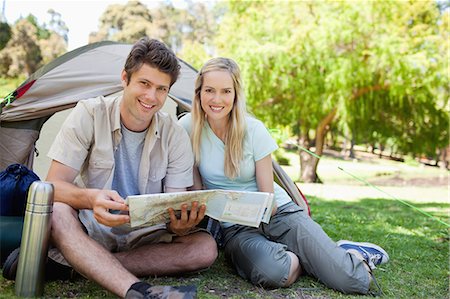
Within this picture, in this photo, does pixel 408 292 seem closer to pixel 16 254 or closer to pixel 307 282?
pixel 307 282

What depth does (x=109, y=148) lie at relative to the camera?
2283 millimetres

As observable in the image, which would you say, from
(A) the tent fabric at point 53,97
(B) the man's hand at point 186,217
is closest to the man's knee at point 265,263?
(B) the man's hand at point 186,217

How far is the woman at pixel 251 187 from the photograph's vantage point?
241 cm

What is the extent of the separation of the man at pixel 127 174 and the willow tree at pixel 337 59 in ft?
22.7

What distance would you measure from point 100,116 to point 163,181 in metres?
0.46

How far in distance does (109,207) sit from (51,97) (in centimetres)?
157

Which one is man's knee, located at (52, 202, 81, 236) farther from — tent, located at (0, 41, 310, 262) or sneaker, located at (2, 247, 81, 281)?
tent, located at (0, 41, 310, 262)

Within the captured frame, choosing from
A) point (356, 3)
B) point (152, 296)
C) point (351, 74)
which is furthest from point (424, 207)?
point (152, 296)

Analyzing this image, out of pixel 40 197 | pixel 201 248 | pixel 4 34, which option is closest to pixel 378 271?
pixel 201 248

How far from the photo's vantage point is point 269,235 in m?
2.66

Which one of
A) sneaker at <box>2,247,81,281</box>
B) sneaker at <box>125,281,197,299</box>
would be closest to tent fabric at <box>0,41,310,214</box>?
sneaker at <box>2,247,81,281</box>

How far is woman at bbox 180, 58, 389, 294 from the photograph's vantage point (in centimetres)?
241

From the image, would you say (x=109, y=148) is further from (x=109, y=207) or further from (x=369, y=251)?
(x=369, y=251)

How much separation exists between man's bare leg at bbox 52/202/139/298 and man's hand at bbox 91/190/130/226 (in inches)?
4.9
